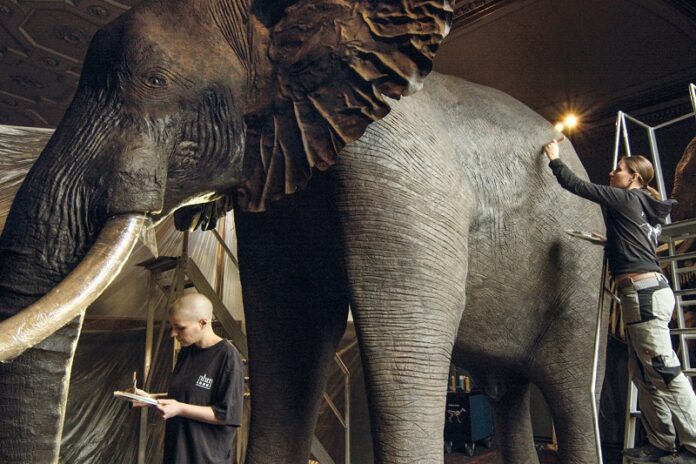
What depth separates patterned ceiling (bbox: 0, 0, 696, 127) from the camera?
22.5 ft

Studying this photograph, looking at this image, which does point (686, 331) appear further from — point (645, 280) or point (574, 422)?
point (574, 422)

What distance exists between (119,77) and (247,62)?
10.4 inches

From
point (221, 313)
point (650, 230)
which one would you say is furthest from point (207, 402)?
point (221, 313)

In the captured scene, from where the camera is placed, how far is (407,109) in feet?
4.50

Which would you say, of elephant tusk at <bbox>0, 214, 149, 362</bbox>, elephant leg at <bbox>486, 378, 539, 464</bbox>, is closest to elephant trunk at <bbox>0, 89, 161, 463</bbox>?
elephant tusk at <bbox>0, 214, 149, 362</bbox>

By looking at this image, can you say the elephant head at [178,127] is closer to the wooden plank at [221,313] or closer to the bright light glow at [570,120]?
the wooden plank at [221,313]

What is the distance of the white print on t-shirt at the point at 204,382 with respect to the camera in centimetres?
182

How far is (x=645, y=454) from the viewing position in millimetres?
1765

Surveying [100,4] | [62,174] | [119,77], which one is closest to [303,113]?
[119,77]

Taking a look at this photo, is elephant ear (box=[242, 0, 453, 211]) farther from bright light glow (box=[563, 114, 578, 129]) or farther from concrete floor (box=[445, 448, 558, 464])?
bright light glow (box=[563, 114, 578, 129])

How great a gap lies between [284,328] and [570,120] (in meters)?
5.30

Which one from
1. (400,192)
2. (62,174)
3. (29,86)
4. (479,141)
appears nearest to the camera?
(62,174)

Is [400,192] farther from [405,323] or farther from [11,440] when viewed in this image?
[11,440]

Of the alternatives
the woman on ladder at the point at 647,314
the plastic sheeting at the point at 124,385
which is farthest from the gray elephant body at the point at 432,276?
the plastic sheeting at the point at 124,385
